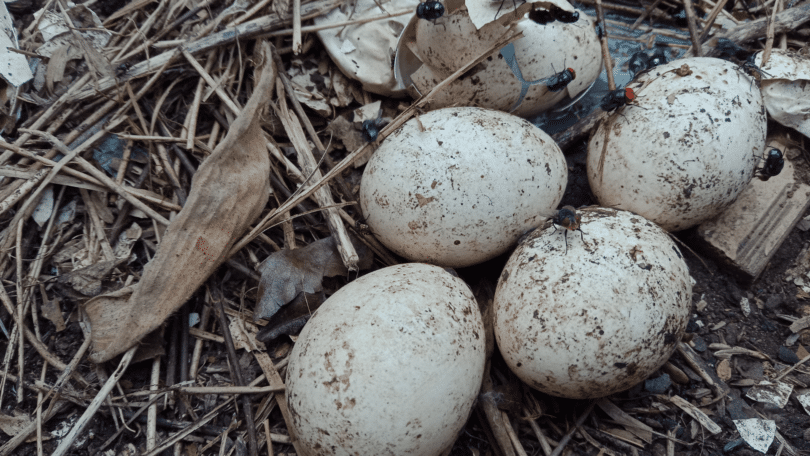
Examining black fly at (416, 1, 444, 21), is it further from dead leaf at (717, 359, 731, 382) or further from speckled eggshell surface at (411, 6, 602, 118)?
dead leaf at (717, 359, 731, 382)

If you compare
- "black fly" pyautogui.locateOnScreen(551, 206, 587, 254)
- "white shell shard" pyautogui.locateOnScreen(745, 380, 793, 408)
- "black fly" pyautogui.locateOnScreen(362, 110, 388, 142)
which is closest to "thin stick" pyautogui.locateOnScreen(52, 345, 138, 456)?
"black fly" pyautogui.locateOnScreen(362, 110, 388, 142)

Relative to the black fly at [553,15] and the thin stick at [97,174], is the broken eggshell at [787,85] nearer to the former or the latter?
the black fly at [553,15]

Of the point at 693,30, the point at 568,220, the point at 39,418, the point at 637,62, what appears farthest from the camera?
the point at 637,62

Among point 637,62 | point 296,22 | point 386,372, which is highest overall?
point 296,22

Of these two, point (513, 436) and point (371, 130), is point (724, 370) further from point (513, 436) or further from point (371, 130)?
point (371, 130)

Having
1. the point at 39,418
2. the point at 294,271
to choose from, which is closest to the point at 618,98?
the point at 294,271
